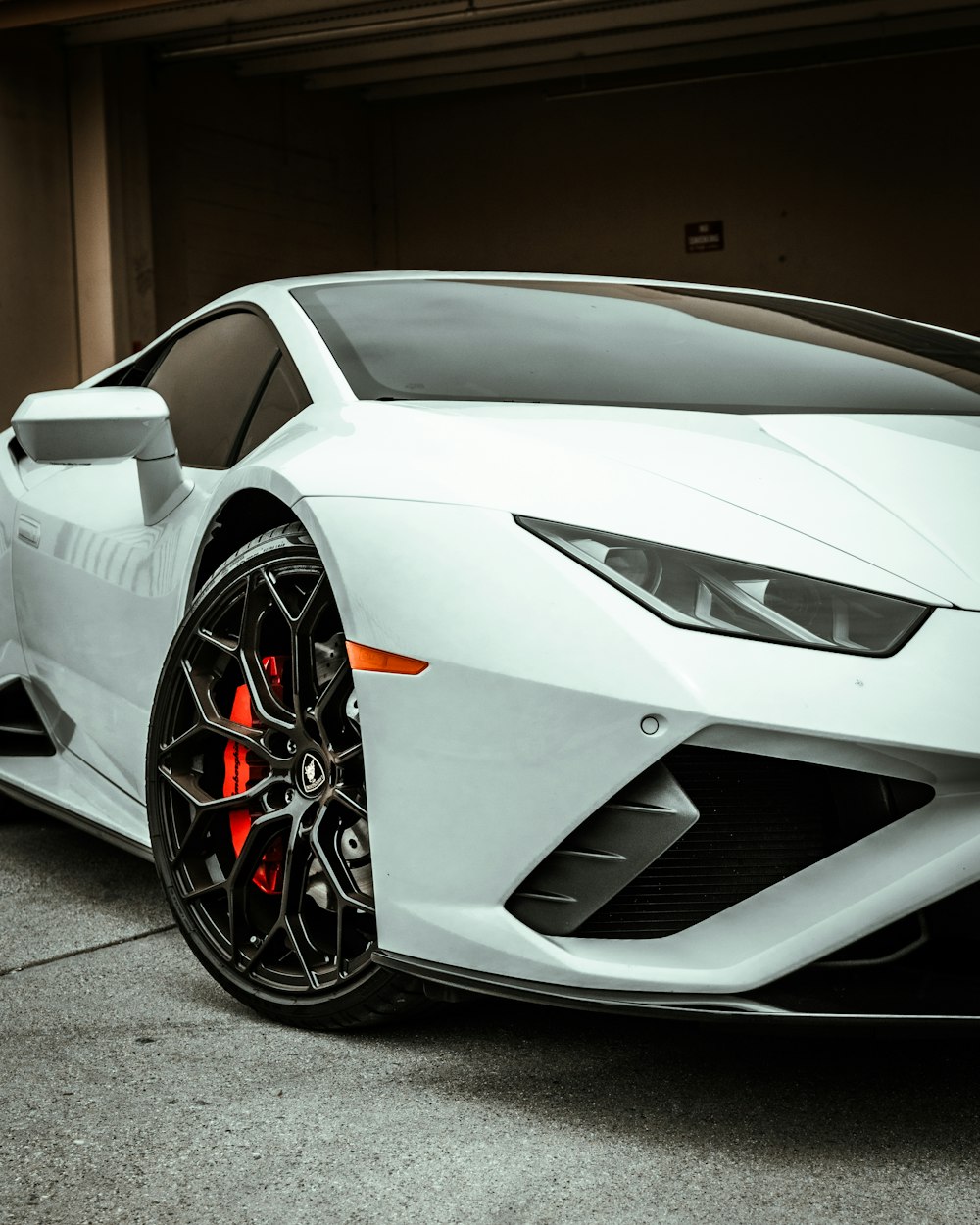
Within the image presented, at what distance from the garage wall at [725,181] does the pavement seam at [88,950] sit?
1049 centimetres

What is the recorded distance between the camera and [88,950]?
8.04 ft

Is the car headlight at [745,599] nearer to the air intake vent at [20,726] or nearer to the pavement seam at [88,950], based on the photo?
the pavement seam at [88,950]

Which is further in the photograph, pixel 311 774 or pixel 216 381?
pixel 216 381

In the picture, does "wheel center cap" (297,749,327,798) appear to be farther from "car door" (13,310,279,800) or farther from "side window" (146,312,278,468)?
"side window" (146,312,278,468)

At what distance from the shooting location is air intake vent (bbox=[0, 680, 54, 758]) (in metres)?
2.97

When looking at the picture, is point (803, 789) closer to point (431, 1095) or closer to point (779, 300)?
point (431, 1095)

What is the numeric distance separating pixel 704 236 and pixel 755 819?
11683mm

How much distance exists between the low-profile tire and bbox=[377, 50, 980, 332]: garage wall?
35.0 feet

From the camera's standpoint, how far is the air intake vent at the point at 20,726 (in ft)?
9.76

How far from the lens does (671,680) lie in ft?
4.90

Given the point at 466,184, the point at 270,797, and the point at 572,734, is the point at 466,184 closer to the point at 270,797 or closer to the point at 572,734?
the point at 270,797

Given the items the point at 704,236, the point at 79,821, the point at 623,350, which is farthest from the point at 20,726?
the point at 704,236

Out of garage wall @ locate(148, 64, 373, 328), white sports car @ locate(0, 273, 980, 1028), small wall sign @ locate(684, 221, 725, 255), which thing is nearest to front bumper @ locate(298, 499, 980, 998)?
white sports car @ locate(0, 273, 980, 1028)

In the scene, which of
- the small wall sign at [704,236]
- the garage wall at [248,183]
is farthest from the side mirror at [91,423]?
the small wall sign at [704,236]
